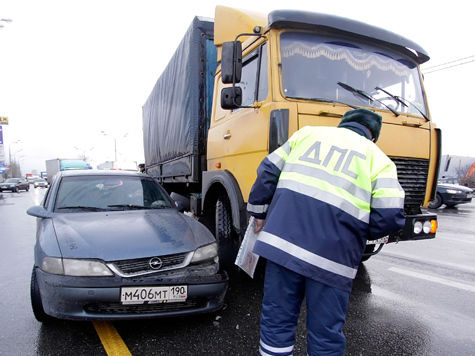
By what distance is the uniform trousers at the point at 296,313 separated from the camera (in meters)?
1.72

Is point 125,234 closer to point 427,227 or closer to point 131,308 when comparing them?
point 131,308

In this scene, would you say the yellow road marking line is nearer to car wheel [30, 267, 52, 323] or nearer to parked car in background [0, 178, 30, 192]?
car wheel [30, 267, 52, 323]

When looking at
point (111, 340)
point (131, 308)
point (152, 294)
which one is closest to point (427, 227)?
point (152, 294)

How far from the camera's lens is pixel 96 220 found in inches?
129

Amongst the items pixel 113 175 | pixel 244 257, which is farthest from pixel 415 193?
pixel 113 175

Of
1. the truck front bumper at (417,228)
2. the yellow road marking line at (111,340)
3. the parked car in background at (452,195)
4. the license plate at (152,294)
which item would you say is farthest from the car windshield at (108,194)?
the parked car in background at (452,195)

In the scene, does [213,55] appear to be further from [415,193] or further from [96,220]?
[415,193]

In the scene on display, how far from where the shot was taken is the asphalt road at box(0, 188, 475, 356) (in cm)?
251

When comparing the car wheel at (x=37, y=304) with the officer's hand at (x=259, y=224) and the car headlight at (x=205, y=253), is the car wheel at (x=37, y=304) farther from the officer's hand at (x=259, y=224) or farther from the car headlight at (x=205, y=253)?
the officer's hand at (x=259, y=224)

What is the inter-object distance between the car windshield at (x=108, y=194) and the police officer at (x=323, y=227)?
2.48 m

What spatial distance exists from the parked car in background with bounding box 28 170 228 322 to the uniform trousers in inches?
37.1

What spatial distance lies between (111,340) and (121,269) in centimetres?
56

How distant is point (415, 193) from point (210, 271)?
7.37 ft

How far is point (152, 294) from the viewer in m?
2.48
